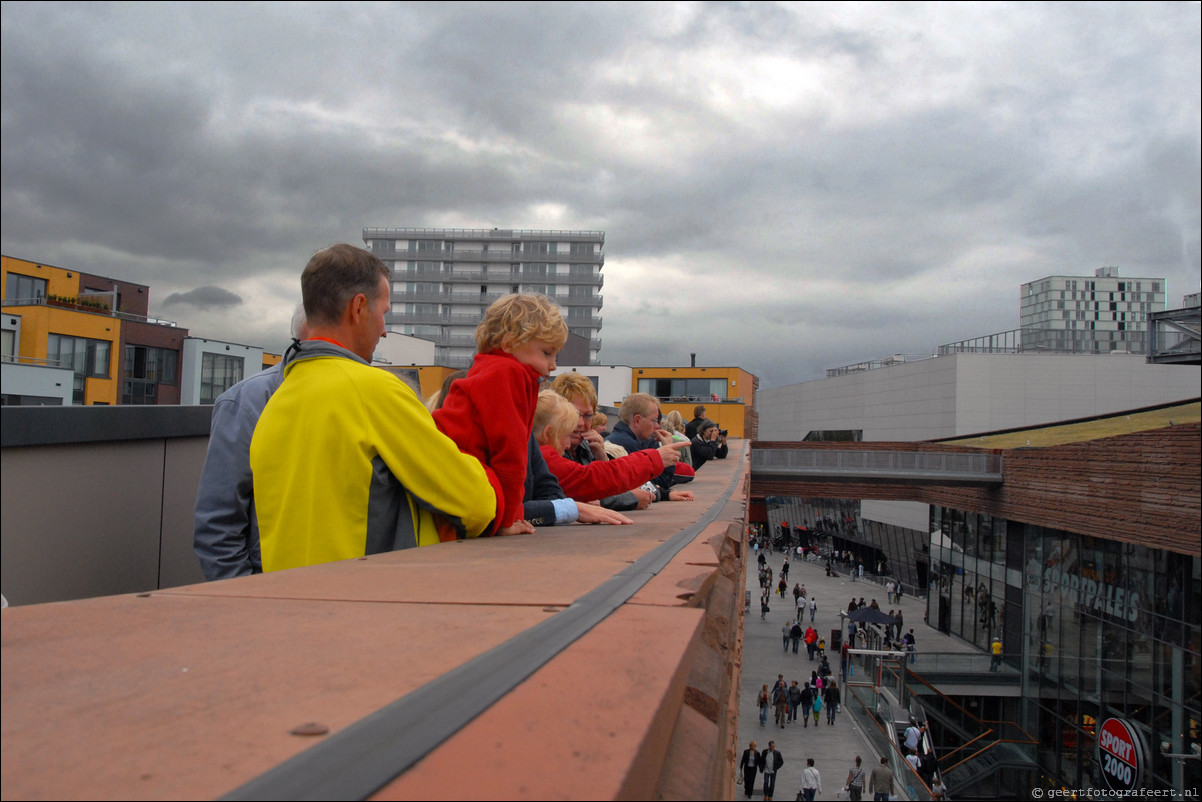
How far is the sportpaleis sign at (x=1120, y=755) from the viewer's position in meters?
15.7

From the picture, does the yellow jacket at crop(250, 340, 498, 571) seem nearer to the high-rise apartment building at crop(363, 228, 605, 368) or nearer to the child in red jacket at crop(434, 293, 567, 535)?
the child in red jacket at crop(434, 293, 567, 535)

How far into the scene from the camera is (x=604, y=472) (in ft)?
13.5

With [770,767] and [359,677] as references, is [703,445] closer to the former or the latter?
[770,767]

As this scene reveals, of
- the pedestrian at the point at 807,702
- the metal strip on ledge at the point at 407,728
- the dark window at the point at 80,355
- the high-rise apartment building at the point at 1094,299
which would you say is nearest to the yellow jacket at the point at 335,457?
the metal strip on ledge at the point at 407,728

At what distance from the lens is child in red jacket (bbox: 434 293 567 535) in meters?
2.97

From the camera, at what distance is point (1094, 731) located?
1752 cm

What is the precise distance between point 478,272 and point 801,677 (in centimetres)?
5997

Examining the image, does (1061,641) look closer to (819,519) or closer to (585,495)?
(585,495)

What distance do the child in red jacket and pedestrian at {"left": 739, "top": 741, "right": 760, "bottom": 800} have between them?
1473cm

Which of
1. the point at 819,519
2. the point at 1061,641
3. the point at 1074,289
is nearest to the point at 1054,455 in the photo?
the point at 1061,641

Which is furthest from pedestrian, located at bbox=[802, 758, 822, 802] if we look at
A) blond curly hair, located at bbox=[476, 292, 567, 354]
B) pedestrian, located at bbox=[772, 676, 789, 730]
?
blond curly hair, located at bbox=[476, 292, 567, 354]

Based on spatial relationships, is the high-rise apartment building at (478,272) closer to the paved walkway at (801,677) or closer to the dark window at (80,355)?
the paved walkway at (801,677)

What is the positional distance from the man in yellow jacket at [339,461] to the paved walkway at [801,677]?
226 inches

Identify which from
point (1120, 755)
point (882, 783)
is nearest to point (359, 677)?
point (882, 783)
